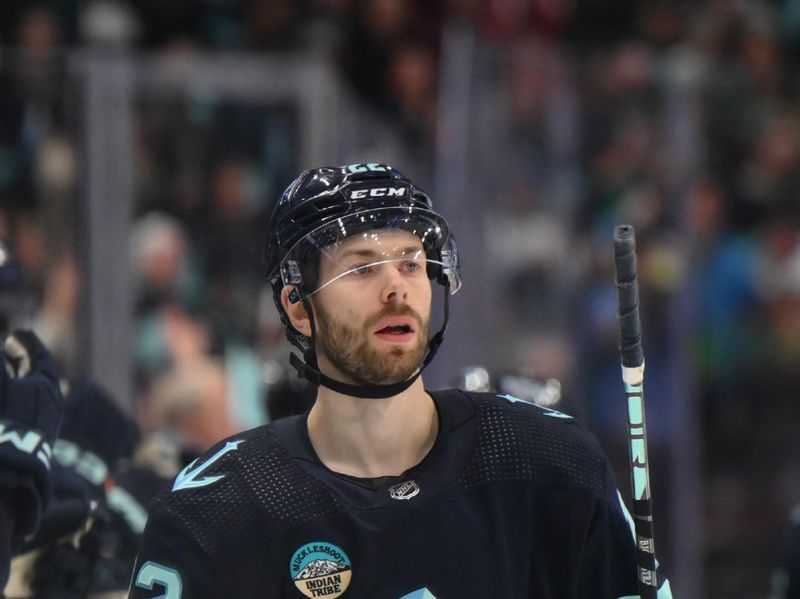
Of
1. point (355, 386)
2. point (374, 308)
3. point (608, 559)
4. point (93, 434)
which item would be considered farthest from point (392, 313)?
point (93, 434)

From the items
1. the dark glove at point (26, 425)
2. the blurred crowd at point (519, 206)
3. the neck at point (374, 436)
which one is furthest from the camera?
the blurred crowd at point (519, 206)

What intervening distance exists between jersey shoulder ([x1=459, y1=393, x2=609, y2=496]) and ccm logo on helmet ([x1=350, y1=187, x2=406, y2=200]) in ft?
1.30

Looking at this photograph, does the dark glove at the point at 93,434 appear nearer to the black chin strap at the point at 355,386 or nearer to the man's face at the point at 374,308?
the black chin strap at the point at 355,386

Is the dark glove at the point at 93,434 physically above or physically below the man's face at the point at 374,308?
below

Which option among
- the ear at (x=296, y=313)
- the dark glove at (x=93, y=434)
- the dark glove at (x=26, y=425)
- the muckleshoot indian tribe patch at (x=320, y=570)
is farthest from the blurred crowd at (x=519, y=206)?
the muckleshoot indian tribe patch at (x=320, y=570)

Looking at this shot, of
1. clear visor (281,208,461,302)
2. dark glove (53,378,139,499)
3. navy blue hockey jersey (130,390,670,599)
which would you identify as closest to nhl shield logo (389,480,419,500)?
navy blue hockey jersey (130,390,670,599)

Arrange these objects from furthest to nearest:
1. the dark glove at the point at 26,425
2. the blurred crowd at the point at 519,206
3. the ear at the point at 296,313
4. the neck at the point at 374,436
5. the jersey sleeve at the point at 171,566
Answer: the blurred crowd at the point at 519,206 → the dark glove at the point at 26,425 → the ear at the point at 296,313 → the neck at the point at 374,436 → the jersey sleeve at the point at 171,566

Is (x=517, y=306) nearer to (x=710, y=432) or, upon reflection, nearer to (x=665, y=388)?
(x=665, y=388)

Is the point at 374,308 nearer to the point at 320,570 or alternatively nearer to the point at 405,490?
the point at 405,490

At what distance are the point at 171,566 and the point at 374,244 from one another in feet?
2.06

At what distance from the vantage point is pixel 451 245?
9.27 feet

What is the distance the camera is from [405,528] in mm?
2586

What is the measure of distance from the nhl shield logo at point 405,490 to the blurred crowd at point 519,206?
182cm

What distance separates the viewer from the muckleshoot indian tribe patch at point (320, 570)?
2.56 metres
